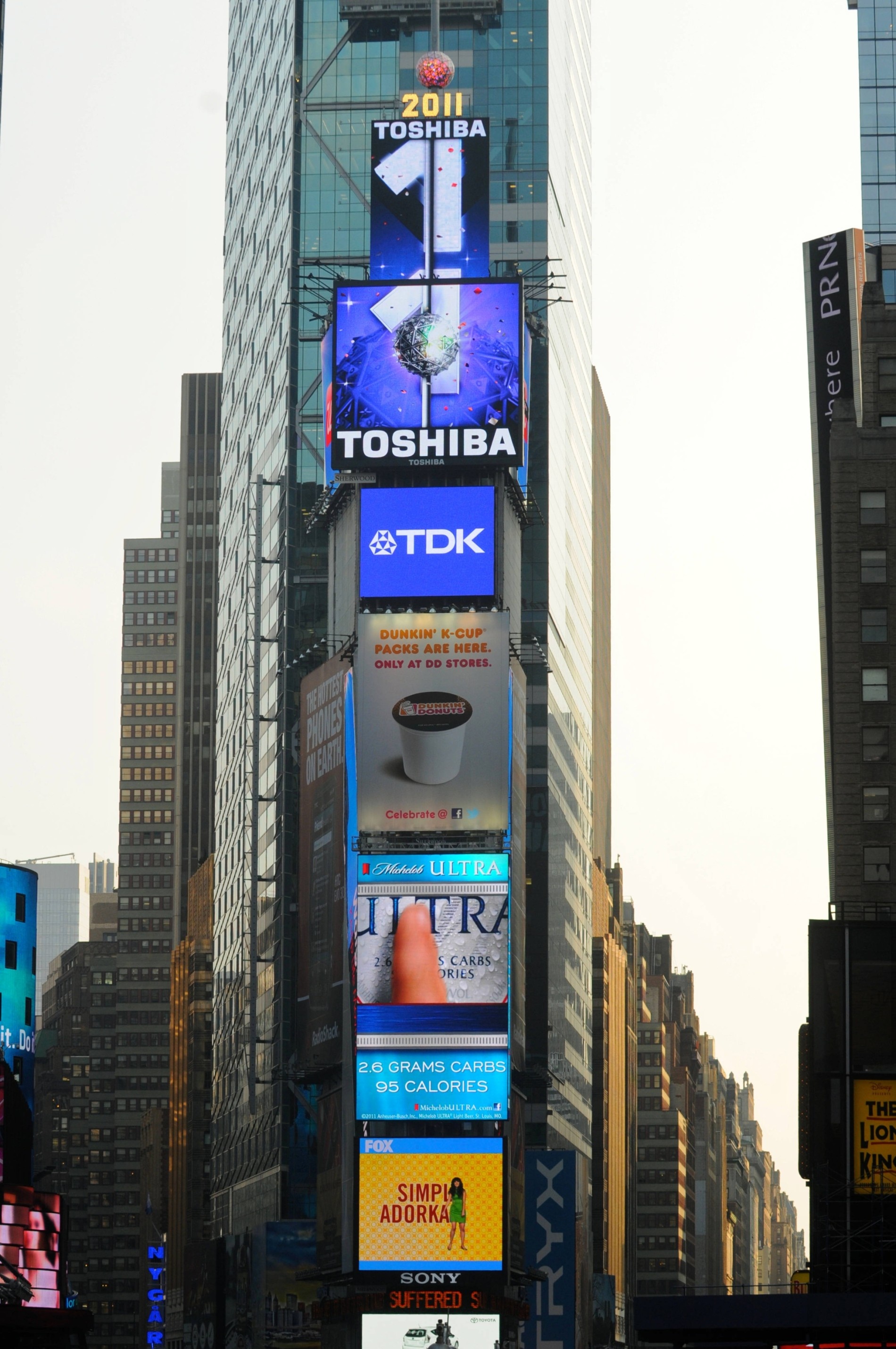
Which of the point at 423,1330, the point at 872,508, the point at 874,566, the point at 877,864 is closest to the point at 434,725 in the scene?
the point at 423,1330

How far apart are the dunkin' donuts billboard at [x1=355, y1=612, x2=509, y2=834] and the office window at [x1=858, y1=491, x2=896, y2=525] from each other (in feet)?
90.2

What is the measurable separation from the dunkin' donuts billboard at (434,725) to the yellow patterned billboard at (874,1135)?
39432 mm

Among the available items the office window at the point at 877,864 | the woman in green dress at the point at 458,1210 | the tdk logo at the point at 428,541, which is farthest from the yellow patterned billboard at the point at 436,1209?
the office window at the point at 877,864

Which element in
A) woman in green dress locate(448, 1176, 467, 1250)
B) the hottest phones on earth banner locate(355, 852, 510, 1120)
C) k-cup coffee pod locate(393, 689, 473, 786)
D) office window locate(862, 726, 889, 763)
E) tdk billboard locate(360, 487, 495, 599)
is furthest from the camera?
tdk billboard locate(360, 487, 495, 599)

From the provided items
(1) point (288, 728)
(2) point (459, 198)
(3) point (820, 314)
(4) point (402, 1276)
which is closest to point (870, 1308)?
(4) point (402, 1276)

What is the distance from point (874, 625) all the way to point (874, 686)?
215 cm

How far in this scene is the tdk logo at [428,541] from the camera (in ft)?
373

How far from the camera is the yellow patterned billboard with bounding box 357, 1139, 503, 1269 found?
105 m

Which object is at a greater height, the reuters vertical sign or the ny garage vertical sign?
the reuters vertical sign

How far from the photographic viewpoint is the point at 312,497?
150125mm

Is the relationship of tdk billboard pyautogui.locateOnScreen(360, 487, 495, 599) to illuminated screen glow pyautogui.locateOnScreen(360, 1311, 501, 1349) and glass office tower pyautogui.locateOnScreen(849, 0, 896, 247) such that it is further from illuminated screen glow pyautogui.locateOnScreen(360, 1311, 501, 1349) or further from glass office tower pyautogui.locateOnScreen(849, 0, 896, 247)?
glass office tower pyautogui.locateOnScreen(849, 0, 896, 247)

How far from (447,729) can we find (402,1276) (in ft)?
78.3

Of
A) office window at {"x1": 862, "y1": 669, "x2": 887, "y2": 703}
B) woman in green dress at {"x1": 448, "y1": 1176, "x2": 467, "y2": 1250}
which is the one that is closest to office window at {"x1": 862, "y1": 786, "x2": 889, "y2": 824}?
office window at {"x1": 862, "y1": 669, "x2": 887, "y2": 703}

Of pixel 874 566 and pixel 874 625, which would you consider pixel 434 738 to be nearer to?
pixel 874 625
